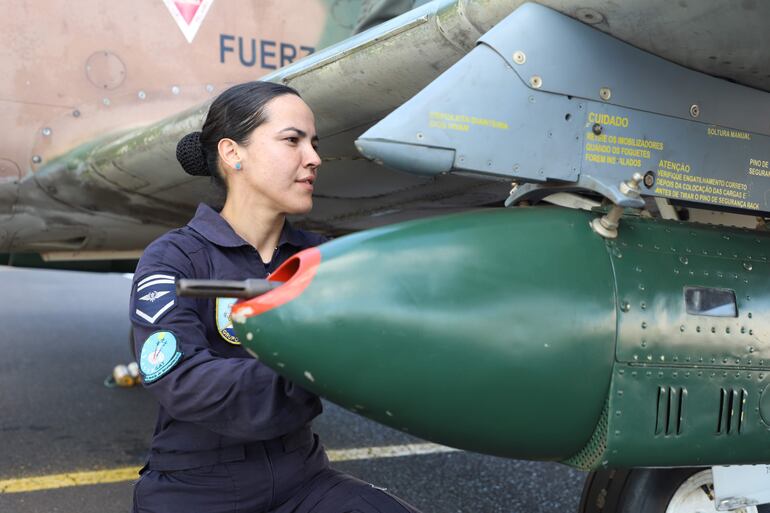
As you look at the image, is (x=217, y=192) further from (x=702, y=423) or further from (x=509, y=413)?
(x=702, y=423)

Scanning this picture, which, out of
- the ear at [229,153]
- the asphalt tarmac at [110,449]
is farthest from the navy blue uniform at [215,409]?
the asphalt tarmac at [110,449]

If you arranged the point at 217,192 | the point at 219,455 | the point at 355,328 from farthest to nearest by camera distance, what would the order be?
the point at 217,192
the point at 219,455
the point at 355,328

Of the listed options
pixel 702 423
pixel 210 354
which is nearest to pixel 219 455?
pixel 210 354

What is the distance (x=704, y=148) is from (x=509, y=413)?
87 cm

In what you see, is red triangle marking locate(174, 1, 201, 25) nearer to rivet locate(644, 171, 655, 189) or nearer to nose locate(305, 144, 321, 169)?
nose locate(305, 144, 321, 169)

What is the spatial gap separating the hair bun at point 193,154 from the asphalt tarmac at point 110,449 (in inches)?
61.8

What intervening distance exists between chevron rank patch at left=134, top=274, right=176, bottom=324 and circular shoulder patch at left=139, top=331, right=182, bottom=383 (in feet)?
0.17

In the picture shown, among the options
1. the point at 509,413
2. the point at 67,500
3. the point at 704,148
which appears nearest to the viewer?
the point at 509,413

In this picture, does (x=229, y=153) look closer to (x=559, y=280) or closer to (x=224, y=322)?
(x=224, y=322)

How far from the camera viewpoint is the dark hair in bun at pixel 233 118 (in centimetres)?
175

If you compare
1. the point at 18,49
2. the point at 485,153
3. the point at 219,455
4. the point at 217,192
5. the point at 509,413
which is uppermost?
the point at 18,49

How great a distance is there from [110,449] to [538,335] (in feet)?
8.90

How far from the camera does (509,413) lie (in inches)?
56.1

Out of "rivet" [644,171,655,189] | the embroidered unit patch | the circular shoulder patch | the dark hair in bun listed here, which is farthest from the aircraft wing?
the circular shoulder patch
